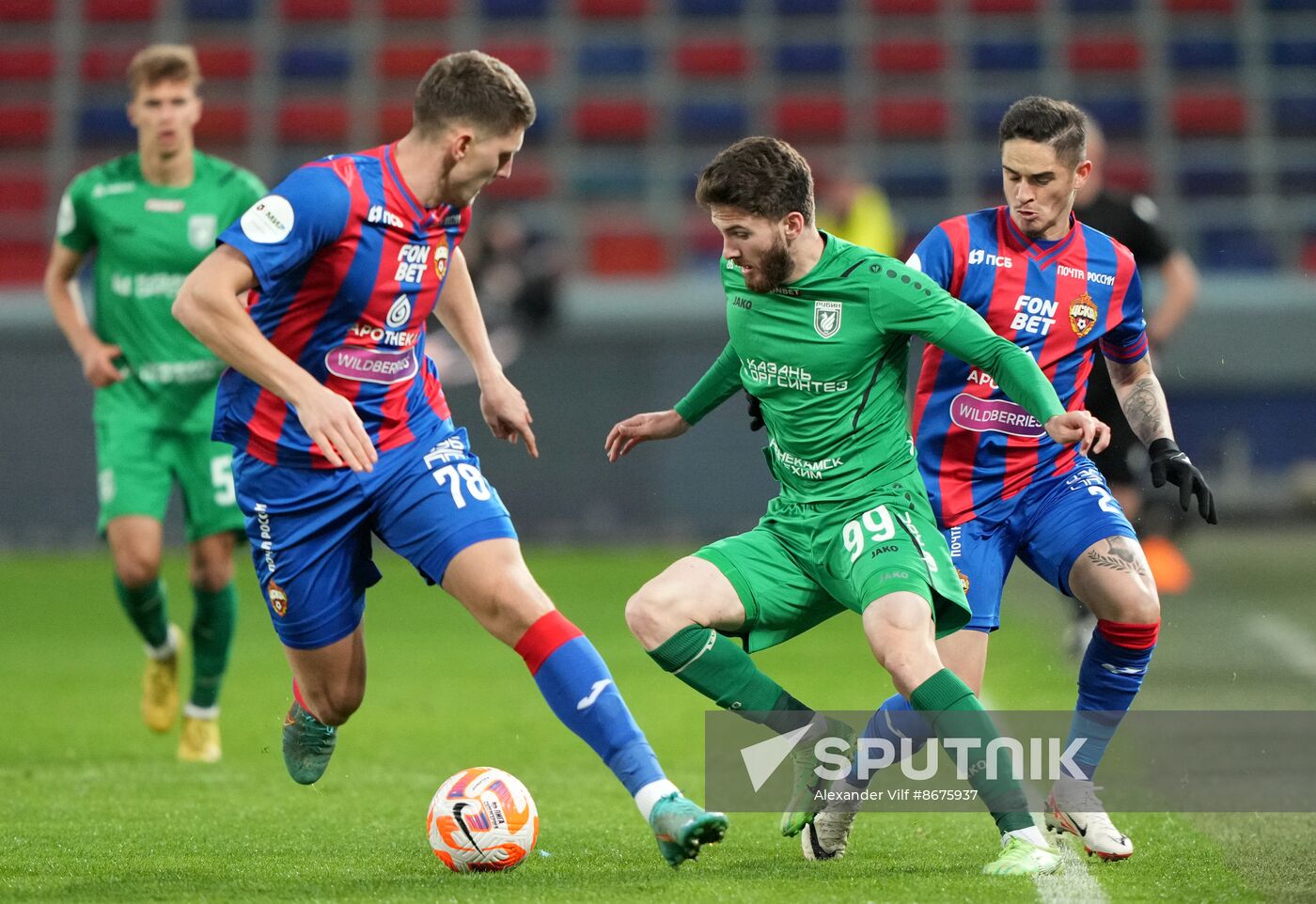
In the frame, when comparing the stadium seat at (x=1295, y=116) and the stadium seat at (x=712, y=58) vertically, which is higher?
the stadium seat at (x=712, y=58)

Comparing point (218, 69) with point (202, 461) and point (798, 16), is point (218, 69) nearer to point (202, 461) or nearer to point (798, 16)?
point (798, 16)

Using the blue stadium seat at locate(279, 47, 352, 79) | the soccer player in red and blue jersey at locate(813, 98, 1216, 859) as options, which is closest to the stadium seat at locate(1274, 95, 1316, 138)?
the blue stadium seat at locate(279, 47, 352, 79)

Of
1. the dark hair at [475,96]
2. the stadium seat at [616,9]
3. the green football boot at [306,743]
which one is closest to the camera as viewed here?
the dark hair at [475,96]

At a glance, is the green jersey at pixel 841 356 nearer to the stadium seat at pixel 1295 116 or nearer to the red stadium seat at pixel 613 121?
the red stadium seat at pixel 613 121

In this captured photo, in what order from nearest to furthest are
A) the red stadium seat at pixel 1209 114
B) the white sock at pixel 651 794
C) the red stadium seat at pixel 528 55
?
the white sock at pixel 651 794 < the red stadium seat at pixel 1209 114 < the red stadium seat at pixel 528 55

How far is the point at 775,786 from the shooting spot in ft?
20.9

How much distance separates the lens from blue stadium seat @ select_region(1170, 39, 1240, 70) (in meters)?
19.3

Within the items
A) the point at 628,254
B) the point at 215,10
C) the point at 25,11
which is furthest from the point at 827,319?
the point at 25,11

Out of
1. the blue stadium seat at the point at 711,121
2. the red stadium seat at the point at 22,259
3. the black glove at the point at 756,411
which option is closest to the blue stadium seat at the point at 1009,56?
the blue stadium seat at the point at 711,121

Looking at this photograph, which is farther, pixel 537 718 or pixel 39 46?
pixel 39 46

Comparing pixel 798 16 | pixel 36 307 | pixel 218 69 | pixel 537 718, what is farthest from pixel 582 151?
pixel 537 718

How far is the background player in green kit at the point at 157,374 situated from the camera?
7188 mm

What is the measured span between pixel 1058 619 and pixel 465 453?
727 cm

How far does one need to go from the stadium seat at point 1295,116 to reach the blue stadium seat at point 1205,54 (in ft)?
2.60
